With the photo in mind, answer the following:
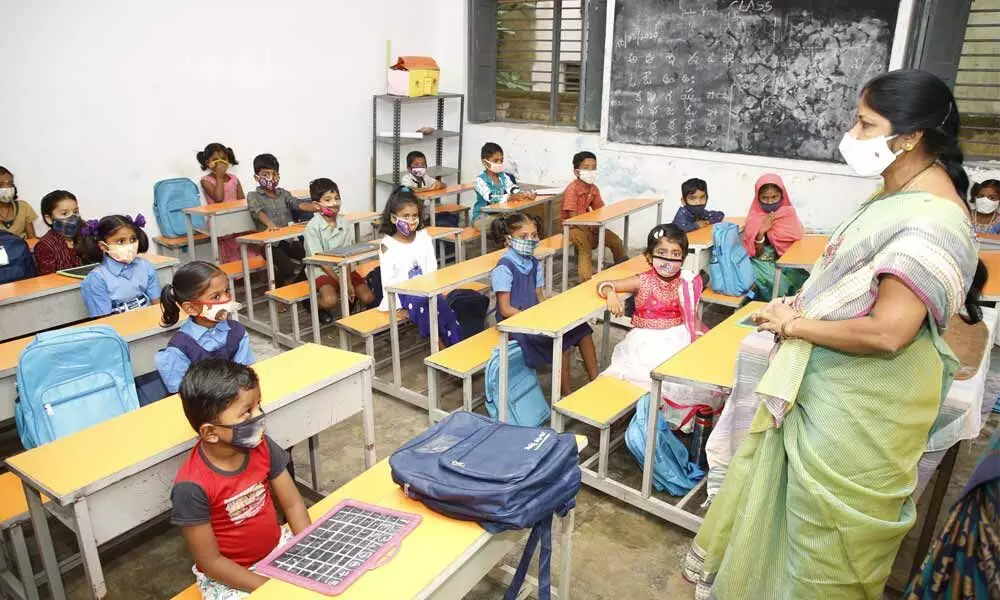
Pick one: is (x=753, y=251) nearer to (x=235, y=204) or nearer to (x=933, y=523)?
(x=933, y=523)

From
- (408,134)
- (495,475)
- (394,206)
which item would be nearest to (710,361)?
(495,475)

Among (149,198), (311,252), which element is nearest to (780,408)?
(311,252)

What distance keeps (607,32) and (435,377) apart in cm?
443

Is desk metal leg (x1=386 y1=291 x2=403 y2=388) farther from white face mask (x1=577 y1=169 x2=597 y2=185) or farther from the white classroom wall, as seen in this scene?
the white classroom wall

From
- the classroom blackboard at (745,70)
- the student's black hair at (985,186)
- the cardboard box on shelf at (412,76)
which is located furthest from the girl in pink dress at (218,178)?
the student's black hair at (985,186)

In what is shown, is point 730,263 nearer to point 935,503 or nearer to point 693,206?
point 693,206

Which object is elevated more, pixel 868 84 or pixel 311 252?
pixel 868 84

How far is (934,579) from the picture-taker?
1469 millimetres

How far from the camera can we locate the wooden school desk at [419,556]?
141 centimetres

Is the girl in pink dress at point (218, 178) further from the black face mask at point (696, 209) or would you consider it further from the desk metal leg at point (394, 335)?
the black face mask at point (696, 209)

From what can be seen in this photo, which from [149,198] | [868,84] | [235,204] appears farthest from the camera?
[149,198]

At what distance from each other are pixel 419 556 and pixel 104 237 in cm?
270

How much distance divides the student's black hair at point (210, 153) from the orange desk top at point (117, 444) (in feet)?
13.8

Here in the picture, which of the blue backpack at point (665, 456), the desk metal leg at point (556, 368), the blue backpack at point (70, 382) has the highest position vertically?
the blue backpack at point (70, 382)
